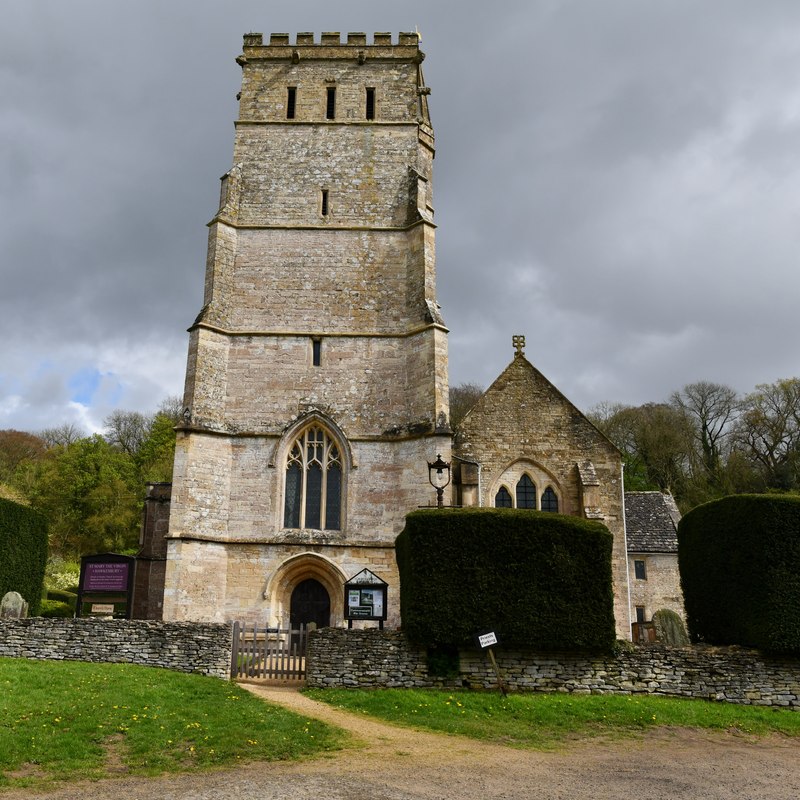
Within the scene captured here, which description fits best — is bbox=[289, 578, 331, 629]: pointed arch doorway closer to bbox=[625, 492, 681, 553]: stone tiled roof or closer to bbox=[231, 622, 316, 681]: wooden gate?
bbox=[231, 622, 316, 681]: wooden gate

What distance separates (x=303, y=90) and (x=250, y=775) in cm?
2375

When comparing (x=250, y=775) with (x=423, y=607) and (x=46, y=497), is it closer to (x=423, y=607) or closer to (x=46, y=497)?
(x=423, y=607)

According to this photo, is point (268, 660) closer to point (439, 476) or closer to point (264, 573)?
point (264, 573)

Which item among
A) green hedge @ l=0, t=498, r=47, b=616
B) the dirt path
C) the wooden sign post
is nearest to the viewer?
the dirt path

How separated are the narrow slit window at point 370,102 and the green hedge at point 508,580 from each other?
1683 cm

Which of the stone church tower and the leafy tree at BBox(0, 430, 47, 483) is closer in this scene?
the stone church tower

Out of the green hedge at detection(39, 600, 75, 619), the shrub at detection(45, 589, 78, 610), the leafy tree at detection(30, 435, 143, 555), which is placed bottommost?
the green hedge at detection(39, 600, 75, 619)

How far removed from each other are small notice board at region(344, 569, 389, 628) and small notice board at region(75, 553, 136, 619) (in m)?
7.47

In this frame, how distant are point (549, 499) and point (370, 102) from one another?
50.3 ft

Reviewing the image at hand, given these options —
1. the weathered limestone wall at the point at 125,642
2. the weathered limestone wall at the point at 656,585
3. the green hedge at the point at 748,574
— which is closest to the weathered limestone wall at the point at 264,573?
the weathered limestone wall at the point at 125,642

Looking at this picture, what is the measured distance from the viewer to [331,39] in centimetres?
2794

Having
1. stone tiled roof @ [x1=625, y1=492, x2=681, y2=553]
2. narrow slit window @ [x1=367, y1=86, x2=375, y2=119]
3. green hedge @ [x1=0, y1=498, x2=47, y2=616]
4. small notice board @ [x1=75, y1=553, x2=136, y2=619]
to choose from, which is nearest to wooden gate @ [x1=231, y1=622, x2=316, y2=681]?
small notice board @ [x1=75, y1=553, x2=136, y2=619]

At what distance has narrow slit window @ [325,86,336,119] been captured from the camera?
27.0m

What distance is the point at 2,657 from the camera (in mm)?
15602
